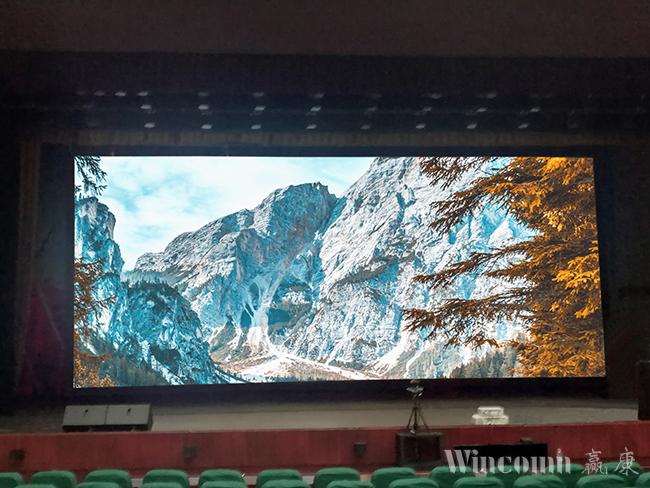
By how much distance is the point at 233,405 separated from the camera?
7328 mm

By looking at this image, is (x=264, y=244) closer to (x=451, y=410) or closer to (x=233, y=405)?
(x=233, y=405)

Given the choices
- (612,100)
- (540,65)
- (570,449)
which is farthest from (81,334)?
(612,100)

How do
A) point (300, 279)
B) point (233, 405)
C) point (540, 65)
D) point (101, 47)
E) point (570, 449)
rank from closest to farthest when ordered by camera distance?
1. point (570, 449)
2. point (101, 47)
3. point (540, 65)
4. point (233, 405)
5. point (300, 279)

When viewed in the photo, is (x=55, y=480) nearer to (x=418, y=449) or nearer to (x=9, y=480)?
(x=9, y=480)

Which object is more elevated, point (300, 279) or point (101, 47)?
point (101, 47)

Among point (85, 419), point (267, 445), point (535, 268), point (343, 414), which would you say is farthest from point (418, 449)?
point (535, 268)

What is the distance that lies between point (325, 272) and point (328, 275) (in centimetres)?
5

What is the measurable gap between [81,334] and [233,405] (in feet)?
6.34

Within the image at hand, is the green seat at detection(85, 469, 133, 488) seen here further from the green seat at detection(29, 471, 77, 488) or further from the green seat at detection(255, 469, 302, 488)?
the green seat at detection(255, 469, 302, 488)

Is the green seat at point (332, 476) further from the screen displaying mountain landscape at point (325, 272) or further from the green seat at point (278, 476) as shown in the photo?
the screen displaying mountain landscape at point (325, 272)

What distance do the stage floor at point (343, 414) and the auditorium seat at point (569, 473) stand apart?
8.00ft

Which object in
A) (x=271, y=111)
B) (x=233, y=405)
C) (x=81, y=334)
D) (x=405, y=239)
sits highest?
(x=271, y=111)

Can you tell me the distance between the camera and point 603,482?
274cm

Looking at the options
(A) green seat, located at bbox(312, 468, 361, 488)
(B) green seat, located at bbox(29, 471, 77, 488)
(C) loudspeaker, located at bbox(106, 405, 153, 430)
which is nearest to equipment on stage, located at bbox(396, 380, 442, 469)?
(A) green seat, located at bbox(312, 468, 361, 488)
